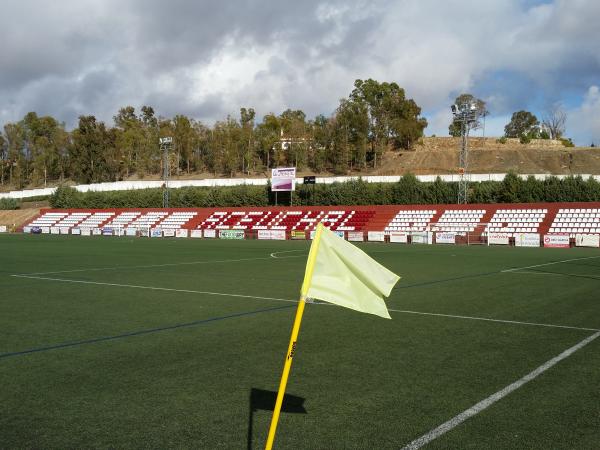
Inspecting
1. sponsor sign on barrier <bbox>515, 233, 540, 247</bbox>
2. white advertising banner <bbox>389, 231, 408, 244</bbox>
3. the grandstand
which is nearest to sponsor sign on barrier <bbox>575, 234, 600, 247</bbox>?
the grandstand

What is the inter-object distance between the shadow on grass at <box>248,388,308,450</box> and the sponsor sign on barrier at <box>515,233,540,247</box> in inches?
1598

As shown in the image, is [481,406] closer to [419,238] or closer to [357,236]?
[419,238]

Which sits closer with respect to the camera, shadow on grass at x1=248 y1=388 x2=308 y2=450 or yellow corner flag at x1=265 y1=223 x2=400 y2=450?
yellow corner flag at x1=265 y1=223 x2=400 y2=450

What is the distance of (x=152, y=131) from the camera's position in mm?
117500

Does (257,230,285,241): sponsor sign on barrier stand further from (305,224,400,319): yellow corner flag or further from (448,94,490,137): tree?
(448,94,490,137): tree

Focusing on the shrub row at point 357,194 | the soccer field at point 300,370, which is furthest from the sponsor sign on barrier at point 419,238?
the soccer field at point 300,370

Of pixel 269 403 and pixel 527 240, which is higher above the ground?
pixel 527 240

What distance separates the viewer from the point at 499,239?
44688mm

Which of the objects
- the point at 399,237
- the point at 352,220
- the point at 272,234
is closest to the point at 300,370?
the point at 399,237

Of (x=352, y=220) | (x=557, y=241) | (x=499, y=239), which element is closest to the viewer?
(x=557, y=241)

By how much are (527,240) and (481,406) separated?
40.4 metres

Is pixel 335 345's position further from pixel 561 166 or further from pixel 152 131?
pixel 152 131

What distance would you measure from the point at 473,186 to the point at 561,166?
43.8m

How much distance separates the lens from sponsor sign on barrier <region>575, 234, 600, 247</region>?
40.9 m
